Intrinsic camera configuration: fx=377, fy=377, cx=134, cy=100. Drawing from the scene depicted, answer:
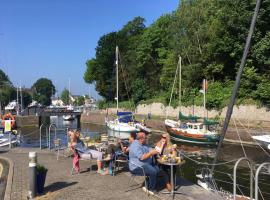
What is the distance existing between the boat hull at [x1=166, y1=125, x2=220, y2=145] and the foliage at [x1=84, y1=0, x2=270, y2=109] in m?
7.84

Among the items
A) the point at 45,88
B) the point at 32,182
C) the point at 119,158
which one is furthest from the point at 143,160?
the point at 45,88

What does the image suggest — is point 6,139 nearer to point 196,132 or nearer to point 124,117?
point 196,132

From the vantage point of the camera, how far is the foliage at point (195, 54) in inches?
1581

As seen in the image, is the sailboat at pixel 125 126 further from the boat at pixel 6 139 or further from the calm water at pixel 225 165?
the boat at pixel 6 139

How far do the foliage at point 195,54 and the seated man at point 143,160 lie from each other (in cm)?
3019

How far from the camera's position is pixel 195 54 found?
5178 centimetres

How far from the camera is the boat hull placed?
1335 inches

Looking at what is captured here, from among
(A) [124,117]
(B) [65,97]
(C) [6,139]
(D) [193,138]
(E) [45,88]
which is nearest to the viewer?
(C) [6,139]

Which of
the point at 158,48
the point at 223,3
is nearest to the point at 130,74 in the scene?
the point at 158,48

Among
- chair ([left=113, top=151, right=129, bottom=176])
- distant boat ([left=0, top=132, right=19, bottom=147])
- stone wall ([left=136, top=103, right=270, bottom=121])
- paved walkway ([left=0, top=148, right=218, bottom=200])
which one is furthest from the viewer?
stone wall ([left=136, top=103, right=270, bottom=121])

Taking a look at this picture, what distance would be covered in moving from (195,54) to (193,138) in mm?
19580

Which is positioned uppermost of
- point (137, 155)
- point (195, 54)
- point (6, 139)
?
A: point (195, 54)

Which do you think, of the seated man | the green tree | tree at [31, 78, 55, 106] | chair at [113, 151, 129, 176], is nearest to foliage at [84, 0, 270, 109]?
chair at [113, 151, 129, 176]

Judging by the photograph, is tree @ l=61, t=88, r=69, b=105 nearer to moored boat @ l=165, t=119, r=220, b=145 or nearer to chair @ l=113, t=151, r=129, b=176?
moored boat @ l=165, t=119, r=220, b=145
